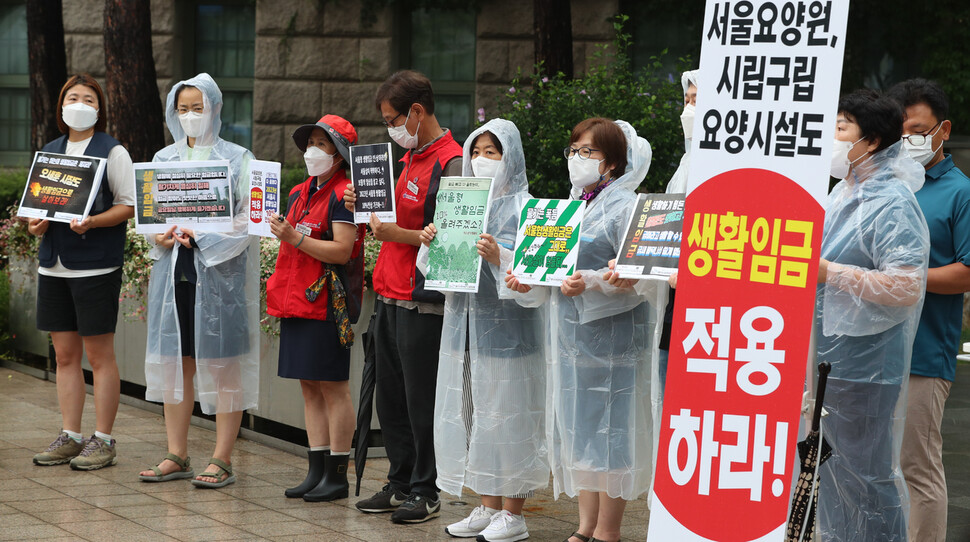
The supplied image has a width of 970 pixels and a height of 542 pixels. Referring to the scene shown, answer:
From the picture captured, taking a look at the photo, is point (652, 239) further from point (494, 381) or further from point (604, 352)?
point (494, 381)

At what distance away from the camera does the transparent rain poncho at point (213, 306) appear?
607 cm

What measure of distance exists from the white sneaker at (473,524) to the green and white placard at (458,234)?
107 cm

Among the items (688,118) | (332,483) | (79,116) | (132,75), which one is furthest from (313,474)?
(132,75)

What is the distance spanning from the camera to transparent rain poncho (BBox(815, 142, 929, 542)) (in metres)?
3.72

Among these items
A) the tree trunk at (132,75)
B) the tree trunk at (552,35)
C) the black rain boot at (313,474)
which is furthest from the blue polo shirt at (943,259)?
the tree trunk at (132,75)

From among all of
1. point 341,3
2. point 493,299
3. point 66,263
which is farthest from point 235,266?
point 341,3

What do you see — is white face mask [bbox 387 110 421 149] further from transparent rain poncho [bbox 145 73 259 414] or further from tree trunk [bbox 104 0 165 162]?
tree trunk [bbox 104 0 165 162]

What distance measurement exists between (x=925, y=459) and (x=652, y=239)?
130 cm

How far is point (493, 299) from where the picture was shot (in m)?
5.17

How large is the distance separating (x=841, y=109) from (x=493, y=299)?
1.86 meters

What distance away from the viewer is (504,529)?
16.7 ft

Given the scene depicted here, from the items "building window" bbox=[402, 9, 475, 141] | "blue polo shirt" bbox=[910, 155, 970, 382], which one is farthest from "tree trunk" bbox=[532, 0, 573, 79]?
"blue polo shirt" bbox=[910, 155, 970, 382]

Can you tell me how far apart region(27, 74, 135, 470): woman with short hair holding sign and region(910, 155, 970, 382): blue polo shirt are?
4.26m

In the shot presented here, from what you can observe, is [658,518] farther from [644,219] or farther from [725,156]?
[644,219]
